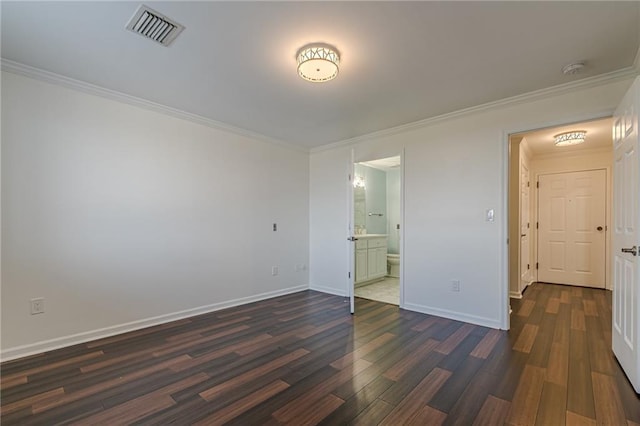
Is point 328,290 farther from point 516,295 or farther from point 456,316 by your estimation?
point 516,295

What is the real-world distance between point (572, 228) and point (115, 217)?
7.13m

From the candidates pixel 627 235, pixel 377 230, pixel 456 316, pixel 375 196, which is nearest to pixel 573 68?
pixel 627 235

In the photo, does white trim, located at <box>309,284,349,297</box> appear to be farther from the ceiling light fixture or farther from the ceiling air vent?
the ceiling air vent

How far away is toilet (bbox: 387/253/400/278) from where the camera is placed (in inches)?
242

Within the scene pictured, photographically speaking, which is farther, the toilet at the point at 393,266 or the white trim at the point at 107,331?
the toilet at the point at 393,266

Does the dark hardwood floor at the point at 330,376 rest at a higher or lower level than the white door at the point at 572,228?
lower

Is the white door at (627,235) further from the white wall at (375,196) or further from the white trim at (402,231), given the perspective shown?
the white wall at (375,196)

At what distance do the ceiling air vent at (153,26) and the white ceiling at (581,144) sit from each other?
4.12 metres

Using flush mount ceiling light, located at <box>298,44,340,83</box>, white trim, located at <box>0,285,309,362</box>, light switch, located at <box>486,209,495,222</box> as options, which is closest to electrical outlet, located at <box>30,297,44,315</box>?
white trim, located at <box>0,285,309,362</box>

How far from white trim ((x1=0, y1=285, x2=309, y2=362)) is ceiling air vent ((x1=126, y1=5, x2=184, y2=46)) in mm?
2695

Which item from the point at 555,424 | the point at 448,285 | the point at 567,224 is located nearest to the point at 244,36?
the point at 555,424

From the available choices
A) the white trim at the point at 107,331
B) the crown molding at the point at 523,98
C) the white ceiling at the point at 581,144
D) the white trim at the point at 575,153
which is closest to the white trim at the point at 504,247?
the crown molding at the point at 523,98

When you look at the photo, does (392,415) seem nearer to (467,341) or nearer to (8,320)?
(467,341)

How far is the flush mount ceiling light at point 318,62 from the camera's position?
218cm
